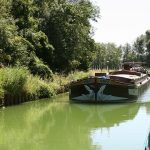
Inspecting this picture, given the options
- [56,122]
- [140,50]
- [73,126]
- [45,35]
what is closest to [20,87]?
[56,122]

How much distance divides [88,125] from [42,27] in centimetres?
2018

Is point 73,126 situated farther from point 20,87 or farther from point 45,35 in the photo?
point 45,35

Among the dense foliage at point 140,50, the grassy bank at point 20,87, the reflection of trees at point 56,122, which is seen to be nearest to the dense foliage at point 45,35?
the grassy bank at point 20,87

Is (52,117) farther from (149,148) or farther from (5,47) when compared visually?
(149,148)

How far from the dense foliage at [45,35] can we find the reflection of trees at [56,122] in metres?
4.64

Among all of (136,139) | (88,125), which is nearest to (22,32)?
(88,125)

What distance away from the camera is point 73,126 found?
17109 millimetres

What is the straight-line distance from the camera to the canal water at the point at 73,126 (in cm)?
1332

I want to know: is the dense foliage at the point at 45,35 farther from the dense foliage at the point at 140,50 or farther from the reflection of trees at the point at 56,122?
the dense foliage at the point at 140,50

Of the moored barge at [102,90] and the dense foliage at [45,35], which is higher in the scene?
the dense foliage at [45,35]

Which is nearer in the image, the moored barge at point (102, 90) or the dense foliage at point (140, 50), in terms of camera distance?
the moored barge at point (102, 90)

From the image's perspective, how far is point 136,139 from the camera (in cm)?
1373

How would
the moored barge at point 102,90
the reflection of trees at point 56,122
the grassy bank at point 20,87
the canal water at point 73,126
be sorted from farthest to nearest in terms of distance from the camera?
the moored barge at point 102,90
the grassy bank at point 20,87
the reflection of trees at point 56,122
the canal water at point 73,126

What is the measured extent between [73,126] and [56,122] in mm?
1362
